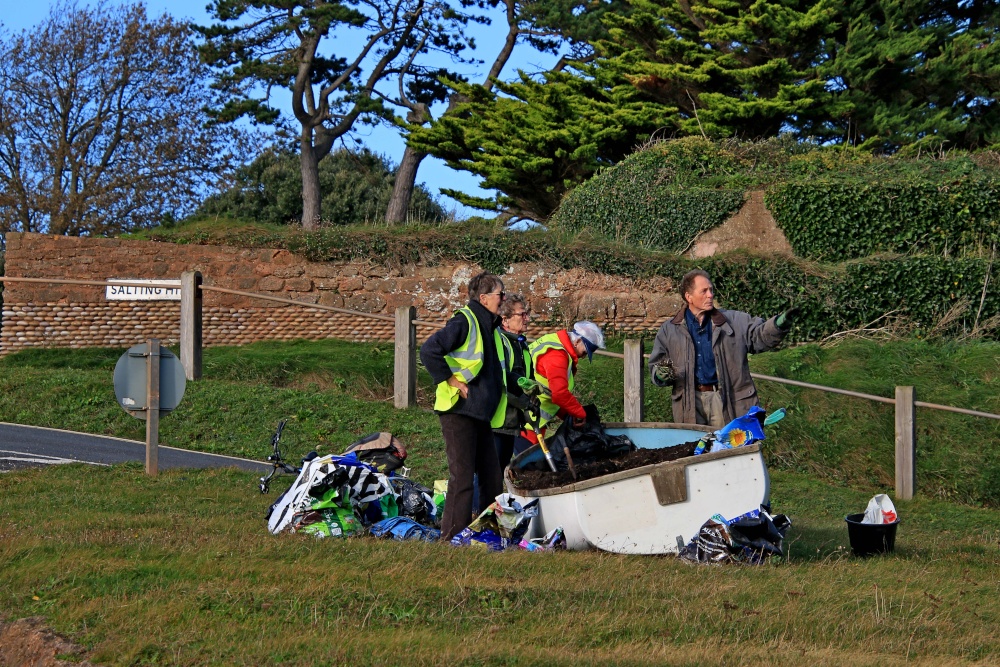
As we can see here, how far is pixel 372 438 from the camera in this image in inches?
318

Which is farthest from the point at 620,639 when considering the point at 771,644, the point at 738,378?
the point at 738,378

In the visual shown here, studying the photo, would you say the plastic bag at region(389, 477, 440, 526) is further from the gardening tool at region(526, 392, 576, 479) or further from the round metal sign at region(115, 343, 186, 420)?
the round metal sign at region(115, 343, 186, 420)

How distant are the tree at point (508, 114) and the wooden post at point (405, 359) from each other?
1489 centimetres

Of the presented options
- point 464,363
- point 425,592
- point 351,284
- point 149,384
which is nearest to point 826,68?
point 351,284

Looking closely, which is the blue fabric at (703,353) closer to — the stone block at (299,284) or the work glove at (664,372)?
the work glove at (664,372)

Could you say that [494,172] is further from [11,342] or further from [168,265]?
[11,342]

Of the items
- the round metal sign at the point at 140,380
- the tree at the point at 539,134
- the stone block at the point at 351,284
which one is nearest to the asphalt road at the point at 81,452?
the round metal sign at the point at 140,380

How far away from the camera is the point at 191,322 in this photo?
13.5m

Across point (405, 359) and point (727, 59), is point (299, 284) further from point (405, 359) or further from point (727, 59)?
point (727, 59)

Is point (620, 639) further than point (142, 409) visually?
No

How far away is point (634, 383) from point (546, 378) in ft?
15.2

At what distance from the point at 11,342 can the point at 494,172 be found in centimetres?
1258

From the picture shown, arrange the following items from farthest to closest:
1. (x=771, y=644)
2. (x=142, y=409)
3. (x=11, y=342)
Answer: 1. (x=11, y=342)
2. (x=142, y=409)
3. (x=771, y=644)

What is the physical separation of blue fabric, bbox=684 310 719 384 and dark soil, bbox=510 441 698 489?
71 cm
